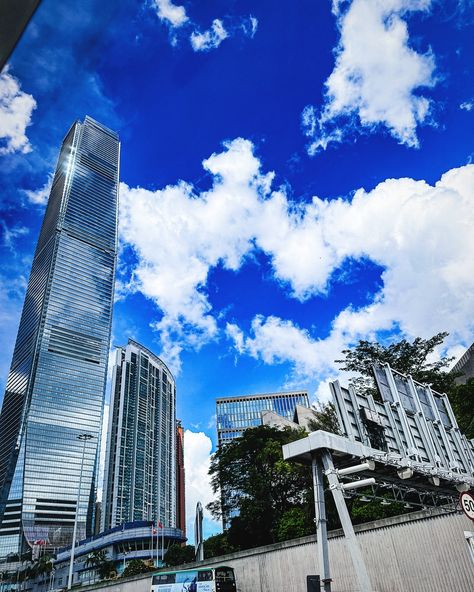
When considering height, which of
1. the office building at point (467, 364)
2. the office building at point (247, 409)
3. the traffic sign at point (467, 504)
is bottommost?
the traffic sign at point (467, 504)

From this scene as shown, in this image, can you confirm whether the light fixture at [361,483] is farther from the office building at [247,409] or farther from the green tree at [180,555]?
the office building at [247,409]

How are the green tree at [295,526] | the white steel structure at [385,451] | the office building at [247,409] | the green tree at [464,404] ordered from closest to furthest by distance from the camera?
the white steel structure at [385,451]
the green tree at [295,526]
the green tree at [464,404]
the office building at [247,409]

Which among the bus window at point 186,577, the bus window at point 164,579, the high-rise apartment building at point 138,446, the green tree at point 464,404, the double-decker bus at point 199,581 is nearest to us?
the double-decker bus at point 199,581

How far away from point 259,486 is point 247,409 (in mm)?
94994

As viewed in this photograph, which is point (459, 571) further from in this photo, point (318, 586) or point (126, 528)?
point (126, 528)

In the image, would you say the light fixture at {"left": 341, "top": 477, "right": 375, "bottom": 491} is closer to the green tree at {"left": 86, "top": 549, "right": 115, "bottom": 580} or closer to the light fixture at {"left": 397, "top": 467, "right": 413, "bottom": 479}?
the light fixture at {"left": 397, "top": 467, "right": 413, "bottom": 479}

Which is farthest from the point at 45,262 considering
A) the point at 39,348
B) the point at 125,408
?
the point at 125,408

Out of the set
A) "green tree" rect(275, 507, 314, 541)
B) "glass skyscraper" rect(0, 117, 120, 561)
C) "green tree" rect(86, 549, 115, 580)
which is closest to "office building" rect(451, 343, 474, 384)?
"green tree" rect(275, 507, 314, 541)

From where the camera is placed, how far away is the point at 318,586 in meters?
9.87

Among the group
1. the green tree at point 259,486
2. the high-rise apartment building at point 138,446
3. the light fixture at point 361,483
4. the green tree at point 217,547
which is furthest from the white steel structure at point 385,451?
the high-rise apartment building at point 138,446

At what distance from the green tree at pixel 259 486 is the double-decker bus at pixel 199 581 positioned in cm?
1327

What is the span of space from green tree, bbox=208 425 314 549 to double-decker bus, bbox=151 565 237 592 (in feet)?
43.5

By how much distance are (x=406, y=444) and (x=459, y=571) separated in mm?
3837

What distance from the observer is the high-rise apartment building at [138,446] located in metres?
156
